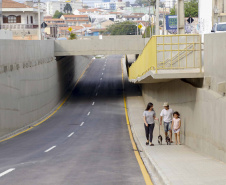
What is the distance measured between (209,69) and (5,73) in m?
16.8

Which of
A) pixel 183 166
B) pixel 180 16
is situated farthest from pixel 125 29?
pixel 183 166

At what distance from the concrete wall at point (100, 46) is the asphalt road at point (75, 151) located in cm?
729

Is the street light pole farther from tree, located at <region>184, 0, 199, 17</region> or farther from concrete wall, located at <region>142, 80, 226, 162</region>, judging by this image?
tree, located at <region>184, 0, 199, 17</region>

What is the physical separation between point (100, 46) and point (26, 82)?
19560mm

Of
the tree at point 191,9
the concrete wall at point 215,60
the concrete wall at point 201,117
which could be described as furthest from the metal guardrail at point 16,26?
the concrete wall at point 215,60

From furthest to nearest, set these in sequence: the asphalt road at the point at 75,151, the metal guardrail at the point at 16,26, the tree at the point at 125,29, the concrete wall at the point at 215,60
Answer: the tree at the point at 125,29 → the metal guardrail at the point at 16,26 → the concrete wall at the point at 215,60 → the asphalt road at the point at 75,151

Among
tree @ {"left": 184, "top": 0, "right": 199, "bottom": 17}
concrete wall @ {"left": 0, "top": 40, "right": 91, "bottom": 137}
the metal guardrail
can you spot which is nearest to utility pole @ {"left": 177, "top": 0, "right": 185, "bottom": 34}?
concrete wall @ {"left": 0, "top": 40, "right": 91, "bottom": 137}

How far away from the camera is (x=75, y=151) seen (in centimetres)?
1906

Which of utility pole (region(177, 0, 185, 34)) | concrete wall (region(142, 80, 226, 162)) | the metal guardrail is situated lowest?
concrete wall (region(142, 80, 226, 162))

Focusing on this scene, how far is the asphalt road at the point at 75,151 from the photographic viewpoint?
1212 cm

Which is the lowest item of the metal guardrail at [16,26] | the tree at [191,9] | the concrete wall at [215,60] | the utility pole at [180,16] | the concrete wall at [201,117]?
the concrete wall at [201,117]

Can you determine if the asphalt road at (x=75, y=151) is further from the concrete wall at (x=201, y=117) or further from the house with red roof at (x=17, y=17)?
the house with red roof at (x=17, y=17)

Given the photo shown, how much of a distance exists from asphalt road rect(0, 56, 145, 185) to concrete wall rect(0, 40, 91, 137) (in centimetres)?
134

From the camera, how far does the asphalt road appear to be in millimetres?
12117
